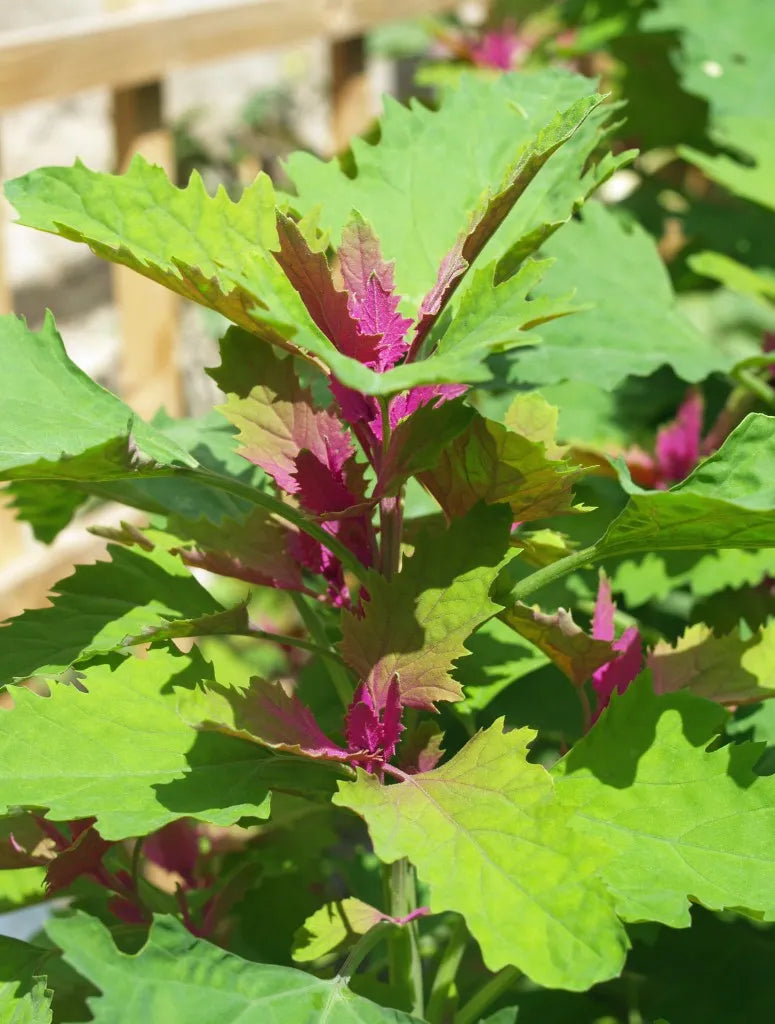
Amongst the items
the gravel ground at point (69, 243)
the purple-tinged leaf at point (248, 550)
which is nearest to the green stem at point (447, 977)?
the purple-tinged leaf at point (248, 550)

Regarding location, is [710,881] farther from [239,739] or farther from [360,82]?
[360,82]

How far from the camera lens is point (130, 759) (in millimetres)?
586

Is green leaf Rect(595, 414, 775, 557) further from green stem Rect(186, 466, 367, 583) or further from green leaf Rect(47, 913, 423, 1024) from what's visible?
green leaf Rect(47, 913, 423, 1024)

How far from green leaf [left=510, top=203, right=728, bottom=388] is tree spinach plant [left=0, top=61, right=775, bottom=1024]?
0.48ft

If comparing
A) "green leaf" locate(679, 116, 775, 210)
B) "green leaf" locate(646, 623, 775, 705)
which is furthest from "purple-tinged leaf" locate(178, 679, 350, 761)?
"green leaf" locate(679, 116, 775, 210)

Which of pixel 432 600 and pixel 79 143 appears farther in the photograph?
pixel 79 143

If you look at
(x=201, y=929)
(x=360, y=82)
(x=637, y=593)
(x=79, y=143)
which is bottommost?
(x=79, y=143)

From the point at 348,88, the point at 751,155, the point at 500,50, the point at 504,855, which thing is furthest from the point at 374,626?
the point at 348,88

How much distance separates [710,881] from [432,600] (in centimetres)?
18

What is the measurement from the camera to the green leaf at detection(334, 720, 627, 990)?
1.64 feet

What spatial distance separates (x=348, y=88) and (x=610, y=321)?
2.69 meters

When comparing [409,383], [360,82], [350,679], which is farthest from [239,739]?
[360,82]

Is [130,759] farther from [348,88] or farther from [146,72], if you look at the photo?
[348,88]

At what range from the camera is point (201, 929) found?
758 millimetres
